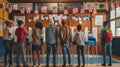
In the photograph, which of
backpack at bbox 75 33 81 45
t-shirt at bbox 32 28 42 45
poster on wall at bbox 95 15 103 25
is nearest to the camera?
t-shirt at bbox 32 28 42 45

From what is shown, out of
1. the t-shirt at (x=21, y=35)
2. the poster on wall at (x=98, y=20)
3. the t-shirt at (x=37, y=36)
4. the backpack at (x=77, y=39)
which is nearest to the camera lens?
the t-shirt at (x=21, y=35)

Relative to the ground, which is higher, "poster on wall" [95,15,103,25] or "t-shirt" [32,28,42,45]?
"poster on wall" [95,15,103,25]

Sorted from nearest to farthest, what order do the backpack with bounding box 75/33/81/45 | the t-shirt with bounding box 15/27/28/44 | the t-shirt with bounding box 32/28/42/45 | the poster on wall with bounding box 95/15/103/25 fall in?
the t-shirt with bounding box 15/27/28/44 → the t-shirt with bounding box 32/28/42/45 → the backpack with bounding box 75/33/81/45 → the poster on wall with bounding box 95/15/103/25

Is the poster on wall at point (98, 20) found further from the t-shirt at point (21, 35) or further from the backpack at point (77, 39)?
the t-shirt at point (21, 35)

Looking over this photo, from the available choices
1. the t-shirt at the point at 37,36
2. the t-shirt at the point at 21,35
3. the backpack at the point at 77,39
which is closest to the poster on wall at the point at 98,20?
the backpack at the point at 77,39

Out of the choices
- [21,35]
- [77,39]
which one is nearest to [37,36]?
[21,35]

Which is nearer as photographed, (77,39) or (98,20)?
(77,39)

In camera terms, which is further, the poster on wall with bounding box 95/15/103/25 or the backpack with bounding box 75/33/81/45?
the poster on wall with bounding box 95/15/103/25

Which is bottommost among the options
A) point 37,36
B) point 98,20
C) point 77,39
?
point 77,39

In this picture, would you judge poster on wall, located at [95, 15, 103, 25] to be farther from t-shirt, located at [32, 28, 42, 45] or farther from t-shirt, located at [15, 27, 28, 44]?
t-shirt, located at [15, 27, 28, 44]

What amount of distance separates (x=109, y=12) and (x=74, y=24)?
2.16 m

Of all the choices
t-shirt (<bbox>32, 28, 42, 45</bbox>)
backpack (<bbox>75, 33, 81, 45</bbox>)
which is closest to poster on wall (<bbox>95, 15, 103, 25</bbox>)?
backpack (<bbox>75, 33, 81, 45</bbox>)

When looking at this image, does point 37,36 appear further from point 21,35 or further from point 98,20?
point 98,20

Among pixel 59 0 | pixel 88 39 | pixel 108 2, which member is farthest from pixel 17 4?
pixel 88 39
